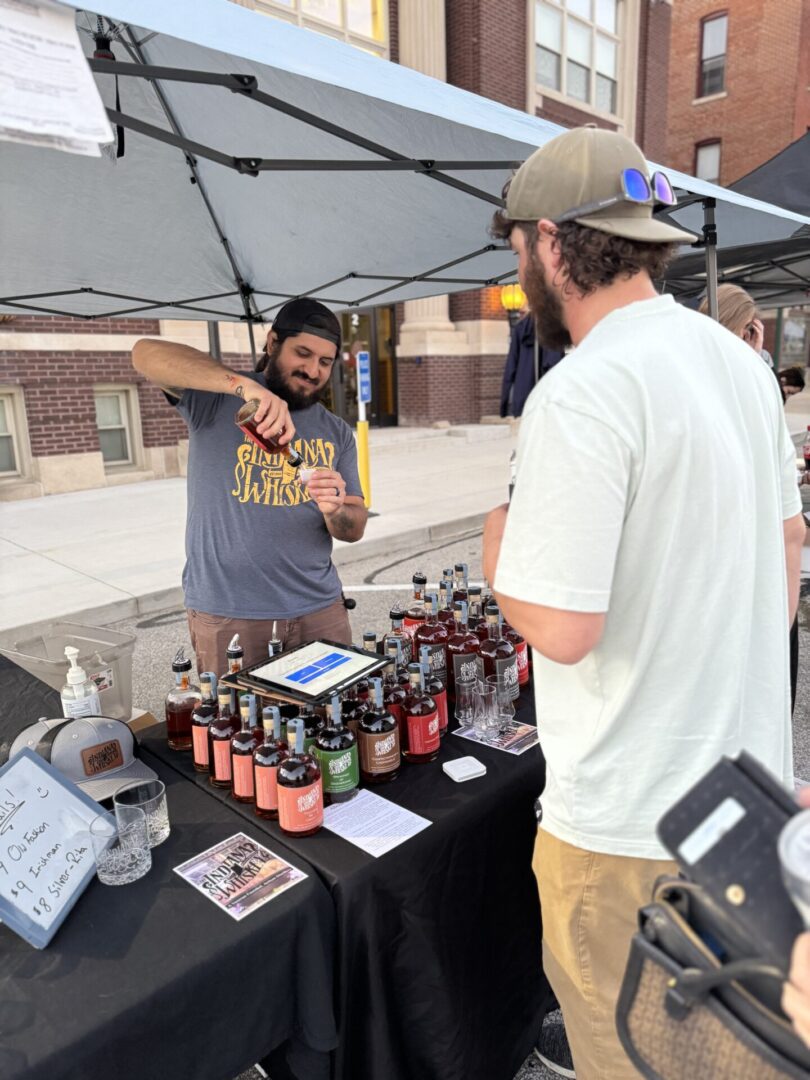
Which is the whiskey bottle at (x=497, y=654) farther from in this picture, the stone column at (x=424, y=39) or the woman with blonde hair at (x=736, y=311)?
the stone column at (x=424, y=39)

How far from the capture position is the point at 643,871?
4.67 feet

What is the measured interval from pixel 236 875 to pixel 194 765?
0.55 m

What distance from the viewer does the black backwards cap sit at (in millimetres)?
2850

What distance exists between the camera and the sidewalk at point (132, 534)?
610 cm

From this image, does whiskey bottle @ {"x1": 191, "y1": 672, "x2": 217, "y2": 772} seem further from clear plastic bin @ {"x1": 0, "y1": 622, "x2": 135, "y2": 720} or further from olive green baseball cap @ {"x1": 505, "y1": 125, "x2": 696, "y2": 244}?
olive green baseball cap @ {"x1": 505, "y1": 125, "x2": 696, "y2": 244}

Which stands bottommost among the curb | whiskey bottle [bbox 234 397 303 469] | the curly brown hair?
the curb

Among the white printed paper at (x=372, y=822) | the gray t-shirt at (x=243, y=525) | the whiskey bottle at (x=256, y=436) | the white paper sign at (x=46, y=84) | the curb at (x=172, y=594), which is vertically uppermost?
the white paper sign at (x=46, y=84)

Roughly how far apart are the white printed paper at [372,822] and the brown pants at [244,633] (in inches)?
36.1

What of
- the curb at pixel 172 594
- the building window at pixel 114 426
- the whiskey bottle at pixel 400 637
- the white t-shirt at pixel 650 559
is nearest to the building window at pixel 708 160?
the building window at pixel 114 426

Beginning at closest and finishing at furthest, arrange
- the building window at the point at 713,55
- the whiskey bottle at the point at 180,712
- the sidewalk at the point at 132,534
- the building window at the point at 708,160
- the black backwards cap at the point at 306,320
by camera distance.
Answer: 1. the whiskey bottle at the point at 180,712
2. the black backwards cap at the point at 306,320
3. the sidewalk at the point at 132,534
4. the building window at the point at 713,55
5. the building window at the point at 708,160

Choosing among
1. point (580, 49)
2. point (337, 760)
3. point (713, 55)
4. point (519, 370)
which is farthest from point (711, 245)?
point (713, 55)

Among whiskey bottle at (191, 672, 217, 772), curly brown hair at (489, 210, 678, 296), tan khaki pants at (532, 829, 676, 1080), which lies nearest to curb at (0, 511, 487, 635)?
whiskey bottle at (191, 672, 217, 772)

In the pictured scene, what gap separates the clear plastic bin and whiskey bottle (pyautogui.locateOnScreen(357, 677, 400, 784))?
95cm

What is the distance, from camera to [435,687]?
91.6 inches
